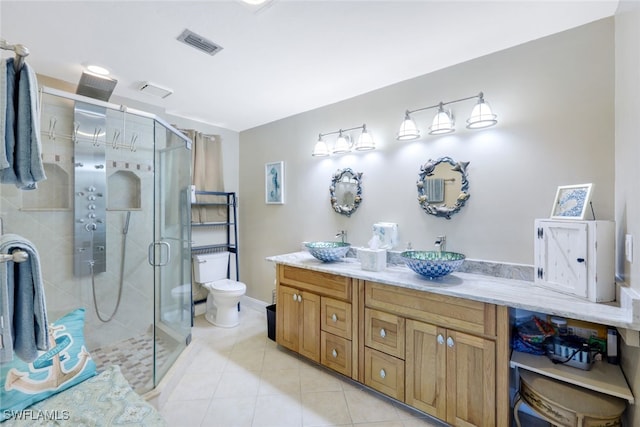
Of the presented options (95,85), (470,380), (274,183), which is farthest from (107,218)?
(470,380)

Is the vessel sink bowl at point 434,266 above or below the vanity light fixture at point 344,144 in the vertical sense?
below

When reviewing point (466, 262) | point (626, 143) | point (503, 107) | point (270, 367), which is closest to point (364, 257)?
point (466, 262)

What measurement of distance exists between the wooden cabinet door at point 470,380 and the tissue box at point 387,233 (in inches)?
33.6

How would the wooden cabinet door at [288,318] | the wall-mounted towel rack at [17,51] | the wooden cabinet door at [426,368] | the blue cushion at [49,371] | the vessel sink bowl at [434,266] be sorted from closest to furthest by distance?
the wall-mounted towel rack at [17,51], the blue cushion at [49,371], the wooden cabinet door at [426,368], the vessel sink bowl at [434,266], the wooden cabinet door at [288,318]

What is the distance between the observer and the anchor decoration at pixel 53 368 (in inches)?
51.3

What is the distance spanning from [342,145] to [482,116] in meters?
1.18

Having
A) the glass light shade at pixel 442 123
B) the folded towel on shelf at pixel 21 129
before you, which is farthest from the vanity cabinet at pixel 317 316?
the folded towel on shelf at pixel 21 129

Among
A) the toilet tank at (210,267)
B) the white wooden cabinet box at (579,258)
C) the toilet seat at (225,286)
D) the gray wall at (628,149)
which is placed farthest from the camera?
the toilet tank at (210,267)

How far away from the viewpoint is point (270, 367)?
7.54ft

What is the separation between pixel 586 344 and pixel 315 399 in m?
1.65

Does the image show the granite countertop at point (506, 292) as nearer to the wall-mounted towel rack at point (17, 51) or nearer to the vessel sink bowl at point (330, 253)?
the vessel sink bowl at point (330, 253)

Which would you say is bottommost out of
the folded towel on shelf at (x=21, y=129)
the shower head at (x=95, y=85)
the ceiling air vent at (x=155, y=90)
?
the folded towel on shelf at (x=21, y=129)

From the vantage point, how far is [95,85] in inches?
88.6

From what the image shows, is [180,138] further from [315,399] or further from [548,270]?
[548,270]
